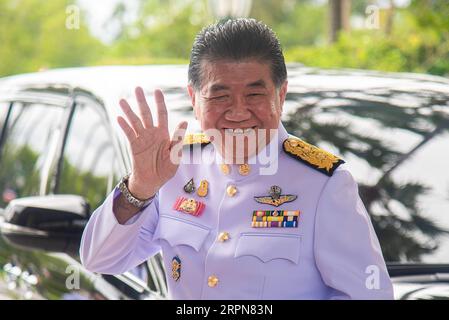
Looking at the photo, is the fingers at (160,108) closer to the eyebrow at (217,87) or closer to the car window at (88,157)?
the eyebrow at (217,87)

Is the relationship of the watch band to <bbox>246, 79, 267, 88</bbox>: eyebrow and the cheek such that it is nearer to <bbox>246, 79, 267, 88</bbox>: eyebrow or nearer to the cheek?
the cheek

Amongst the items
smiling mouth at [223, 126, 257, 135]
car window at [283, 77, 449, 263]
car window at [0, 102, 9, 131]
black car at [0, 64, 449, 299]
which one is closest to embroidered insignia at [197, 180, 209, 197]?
smiling mouth at [223, 126, 257, 135]

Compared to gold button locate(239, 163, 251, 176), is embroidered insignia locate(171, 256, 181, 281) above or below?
below

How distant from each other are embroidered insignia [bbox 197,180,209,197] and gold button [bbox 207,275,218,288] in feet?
0.64

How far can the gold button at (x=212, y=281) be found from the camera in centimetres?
200

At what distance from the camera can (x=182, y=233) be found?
6.79 ft

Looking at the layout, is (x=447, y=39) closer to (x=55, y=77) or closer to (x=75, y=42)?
(x=55, y=77)

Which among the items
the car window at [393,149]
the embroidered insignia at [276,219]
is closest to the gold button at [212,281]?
the embroidered insignia at [276,219]

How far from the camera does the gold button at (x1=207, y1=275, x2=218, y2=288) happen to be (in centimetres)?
200

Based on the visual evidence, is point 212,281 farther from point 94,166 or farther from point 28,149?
point 28,149

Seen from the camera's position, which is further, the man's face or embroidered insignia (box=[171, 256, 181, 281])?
embroidered insignia (box=[171, 256, 181, 281])

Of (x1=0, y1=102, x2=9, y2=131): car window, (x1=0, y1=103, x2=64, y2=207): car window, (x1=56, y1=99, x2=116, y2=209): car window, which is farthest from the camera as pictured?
(x1=0, y1=102, x2=9, y2=131): car window

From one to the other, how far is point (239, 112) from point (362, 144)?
1.03m

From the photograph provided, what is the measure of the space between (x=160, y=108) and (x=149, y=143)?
0.07m
